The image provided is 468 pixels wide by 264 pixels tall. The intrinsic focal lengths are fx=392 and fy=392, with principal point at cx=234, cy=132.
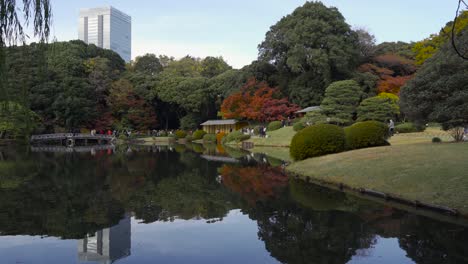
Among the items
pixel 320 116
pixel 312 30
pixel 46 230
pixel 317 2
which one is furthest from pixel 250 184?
pixel 317 2

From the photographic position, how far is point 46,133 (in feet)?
165

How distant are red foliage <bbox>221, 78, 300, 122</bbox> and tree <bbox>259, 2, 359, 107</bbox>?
1847 millimetres

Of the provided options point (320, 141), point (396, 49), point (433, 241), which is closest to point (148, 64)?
point (396, 49)

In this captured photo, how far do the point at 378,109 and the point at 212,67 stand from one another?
39.3 meters

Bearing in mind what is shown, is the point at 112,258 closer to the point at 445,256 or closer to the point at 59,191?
the point at 445,256

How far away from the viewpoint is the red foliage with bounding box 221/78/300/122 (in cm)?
4359

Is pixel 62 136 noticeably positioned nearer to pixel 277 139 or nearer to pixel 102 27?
pixel 277 139

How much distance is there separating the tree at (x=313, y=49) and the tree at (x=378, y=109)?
20.3 feet

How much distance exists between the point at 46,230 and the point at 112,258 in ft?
8.56

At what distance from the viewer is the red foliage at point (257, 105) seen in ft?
143

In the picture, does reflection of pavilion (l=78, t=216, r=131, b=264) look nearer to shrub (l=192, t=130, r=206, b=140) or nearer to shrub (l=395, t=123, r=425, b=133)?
shrub (l=395, t=123, r=425, b=133)

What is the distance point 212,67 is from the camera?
68.9m

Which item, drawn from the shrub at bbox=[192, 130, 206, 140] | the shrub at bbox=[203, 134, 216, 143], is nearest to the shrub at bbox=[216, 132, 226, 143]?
the shrub at bbox=[203, 134, 216, 143]

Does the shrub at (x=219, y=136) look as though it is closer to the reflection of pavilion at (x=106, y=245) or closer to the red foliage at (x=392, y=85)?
the red foliage at (x=392, y=85)
